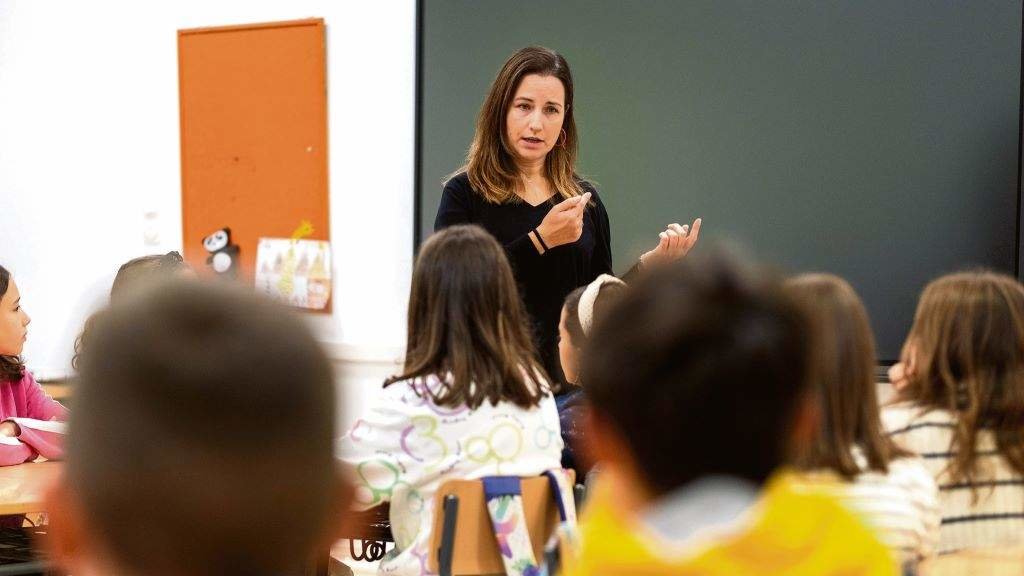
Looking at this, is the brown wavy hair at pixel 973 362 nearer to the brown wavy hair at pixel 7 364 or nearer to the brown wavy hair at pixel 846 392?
the brown wavy hair at pixel 846 392

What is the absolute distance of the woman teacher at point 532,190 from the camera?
2.92 meters

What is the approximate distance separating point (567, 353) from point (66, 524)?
2025 mm

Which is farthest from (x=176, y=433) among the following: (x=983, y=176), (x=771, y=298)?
(x=983, y=176)

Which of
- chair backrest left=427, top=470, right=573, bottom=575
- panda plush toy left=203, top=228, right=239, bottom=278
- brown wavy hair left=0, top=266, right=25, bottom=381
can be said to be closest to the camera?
chair backrest left=427, top=470, right=573, bottom=575

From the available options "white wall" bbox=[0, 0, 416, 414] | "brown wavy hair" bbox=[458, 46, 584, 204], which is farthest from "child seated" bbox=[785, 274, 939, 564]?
"white wall" bbox=[0, 0, 416, 414]

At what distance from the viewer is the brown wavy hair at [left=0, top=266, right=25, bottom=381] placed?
2.73m

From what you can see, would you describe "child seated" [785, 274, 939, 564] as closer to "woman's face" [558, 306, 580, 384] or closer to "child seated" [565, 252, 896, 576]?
"child seated" [565, 252, 896, 576]

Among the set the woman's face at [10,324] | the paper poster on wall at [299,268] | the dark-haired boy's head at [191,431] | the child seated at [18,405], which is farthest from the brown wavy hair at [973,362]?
the paper poster on wall at [299,268]

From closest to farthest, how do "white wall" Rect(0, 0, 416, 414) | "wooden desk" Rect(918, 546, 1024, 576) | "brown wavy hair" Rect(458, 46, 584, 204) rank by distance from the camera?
"wooden desk" Rect(918, 546, 1024, 576), "brown wavy hair" Rect(458, 46, 584, 204), "white wall" Rect(0, 0, 416, 414)

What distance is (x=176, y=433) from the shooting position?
688 mm

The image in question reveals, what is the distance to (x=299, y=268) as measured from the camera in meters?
4.80

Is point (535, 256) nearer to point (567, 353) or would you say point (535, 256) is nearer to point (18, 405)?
point (567, 353)

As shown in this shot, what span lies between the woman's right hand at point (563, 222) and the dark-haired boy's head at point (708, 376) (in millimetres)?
1867

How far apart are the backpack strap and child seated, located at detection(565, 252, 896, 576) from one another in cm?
108
